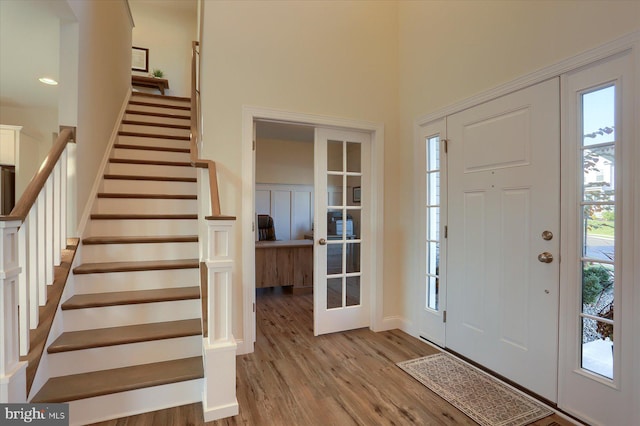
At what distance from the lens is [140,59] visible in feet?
18.4

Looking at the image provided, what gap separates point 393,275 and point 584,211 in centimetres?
→ 175

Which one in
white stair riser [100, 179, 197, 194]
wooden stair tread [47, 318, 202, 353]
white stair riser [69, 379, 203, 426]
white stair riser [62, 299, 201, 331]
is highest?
white stair riser [100, 179, 197, 194]

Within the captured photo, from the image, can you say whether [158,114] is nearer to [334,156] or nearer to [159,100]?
[159,100]

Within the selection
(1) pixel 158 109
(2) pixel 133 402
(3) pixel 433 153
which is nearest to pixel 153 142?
(1) pixel 158 109

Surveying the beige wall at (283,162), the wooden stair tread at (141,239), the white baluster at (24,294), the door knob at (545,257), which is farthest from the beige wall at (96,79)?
the door knob at (545,257)

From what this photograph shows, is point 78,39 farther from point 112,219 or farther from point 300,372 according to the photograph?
point 300,372

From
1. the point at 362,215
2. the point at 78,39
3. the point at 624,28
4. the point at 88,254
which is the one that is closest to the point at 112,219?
the point at 88,254

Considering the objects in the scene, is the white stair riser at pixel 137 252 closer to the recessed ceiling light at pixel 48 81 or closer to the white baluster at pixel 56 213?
the white baluster at pixel 56 213

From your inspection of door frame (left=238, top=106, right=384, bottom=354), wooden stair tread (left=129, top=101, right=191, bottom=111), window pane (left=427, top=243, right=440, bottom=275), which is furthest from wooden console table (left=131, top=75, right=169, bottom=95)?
window pane (left=427, top=243, right=440, bottom=275)

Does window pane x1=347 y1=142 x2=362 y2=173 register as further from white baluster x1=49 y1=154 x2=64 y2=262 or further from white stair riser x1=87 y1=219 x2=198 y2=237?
white baluster x1=49 y1=154 x2=64 y2=262

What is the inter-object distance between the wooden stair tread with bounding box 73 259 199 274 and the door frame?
47cm

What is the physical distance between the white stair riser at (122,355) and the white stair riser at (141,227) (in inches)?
42.5

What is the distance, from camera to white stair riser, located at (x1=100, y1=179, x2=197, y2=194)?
119 inches

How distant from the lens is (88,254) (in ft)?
7.97
